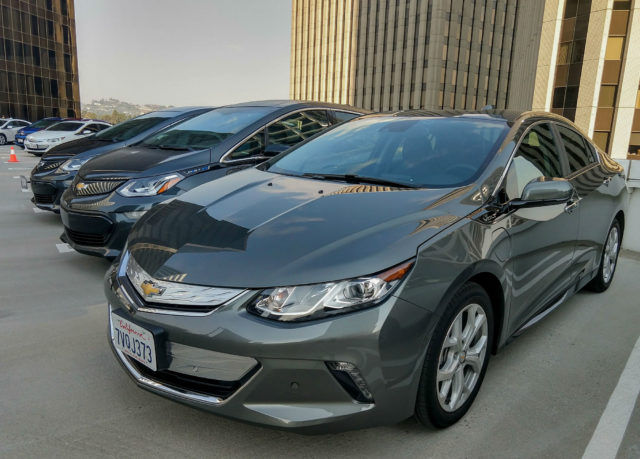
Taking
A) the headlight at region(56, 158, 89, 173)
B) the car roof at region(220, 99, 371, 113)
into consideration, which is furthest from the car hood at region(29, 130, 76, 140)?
the car roof at region(220, 99, 371, 113)

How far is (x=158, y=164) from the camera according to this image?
14.8ft

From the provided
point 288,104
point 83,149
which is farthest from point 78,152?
point 288,104

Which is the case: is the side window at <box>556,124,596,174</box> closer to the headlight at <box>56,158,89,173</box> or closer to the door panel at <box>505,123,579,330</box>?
the door panel at <box>505,123,579,330</box>

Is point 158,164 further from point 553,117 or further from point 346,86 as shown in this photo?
point 346,86

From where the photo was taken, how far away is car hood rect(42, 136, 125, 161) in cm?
620

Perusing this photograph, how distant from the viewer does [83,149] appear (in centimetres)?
643

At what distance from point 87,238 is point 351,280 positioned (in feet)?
10.6

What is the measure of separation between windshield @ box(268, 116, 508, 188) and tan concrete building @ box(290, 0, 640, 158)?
105 ft

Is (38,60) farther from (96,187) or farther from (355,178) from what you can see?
(355,178)

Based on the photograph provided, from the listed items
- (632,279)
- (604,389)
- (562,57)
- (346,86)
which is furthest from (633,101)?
(346,86)

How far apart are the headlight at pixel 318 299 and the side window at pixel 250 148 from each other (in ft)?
10.1

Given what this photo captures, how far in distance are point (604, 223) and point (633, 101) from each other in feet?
103

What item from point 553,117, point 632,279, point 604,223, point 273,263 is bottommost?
point 632,279

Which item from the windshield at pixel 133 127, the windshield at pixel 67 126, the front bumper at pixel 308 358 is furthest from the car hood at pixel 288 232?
the windshield at pixel 67 126
